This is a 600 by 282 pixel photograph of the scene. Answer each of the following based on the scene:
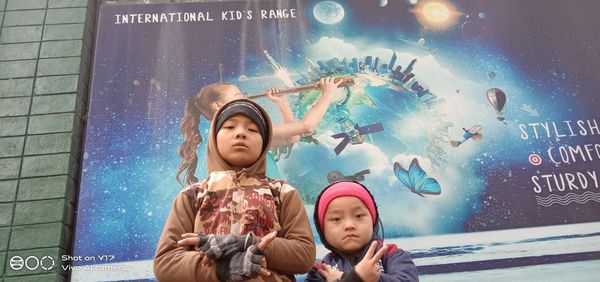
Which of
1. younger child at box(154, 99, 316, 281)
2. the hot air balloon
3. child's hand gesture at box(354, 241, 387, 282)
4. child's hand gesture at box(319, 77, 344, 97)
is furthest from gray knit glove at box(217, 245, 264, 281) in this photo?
the hot air balloon

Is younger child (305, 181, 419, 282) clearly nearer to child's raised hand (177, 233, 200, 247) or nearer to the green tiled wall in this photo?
child's raised hand (177, 233, 200, 247)

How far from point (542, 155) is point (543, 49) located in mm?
630

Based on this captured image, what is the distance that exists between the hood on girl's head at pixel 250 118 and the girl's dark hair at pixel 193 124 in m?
1.10

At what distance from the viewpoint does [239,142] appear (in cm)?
134

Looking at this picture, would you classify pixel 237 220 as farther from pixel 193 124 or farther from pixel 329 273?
pixel 193 124

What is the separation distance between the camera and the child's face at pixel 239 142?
1338 mm

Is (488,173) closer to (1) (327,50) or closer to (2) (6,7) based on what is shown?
(1) (327,50)

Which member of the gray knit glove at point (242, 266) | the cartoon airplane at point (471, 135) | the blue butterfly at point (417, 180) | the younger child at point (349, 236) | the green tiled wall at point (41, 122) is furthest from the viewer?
the cartoon airplane at point (471, 135)

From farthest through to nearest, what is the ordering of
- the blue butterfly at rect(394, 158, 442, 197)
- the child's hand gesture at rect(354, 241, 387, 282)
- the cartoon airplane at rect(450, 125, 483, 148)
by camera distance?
the cartoon airplane at rect(450, 125, 483, 148), the blue butterfly at rect(394, 158, 442, 197), the child's hand gesture at rect(354, 241, 387, 282)

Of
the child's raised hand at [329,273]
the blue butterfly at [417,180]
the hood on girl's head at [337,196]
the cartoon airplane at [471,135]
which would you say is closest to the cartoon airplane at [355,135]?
the blue butterfly at [417,180]

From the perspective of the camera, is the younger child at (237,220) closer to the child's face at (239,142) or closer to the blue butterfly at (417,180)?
the child's face at (239,142)

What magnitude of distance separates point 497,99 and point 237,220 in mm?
1930

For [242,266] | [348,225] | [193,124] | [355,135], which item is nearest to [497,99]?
[355,135]

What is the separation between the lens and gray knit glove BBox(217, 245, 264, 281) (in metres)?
1.11
